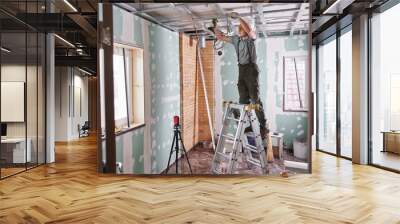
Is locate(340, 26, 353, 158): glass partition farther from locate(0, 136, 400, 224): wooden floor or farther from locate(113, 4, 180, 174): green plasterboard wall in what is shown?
locate(113, 4, 180, 174): green plasterboard wall

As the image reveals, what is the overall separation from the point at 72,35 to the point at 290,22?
643 centimetres

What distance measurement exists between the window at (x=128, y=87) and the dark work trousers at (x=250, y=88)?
1.55m

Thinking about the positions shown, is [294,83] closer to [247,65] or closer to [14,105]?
[247,65]

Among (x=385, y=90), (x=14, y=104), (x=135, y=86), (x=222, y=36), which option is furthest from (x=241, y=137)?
(x=14, y=104)

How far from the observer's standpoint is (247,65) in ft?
18.2

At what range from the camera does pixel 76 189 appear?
16.1 ft

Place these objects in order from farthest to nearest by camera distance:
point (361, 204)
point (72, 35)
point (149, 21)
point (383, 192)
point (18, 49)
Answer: point (72, 35) → point (18, 49) → point (149, 21) → point (383, 192) → point (361, 204)

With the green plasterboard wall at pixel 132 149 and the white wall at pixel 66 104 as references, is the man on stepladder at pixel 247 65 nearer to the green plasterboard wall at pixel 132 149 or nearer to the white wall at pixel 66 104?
the green plasterboard wall at pixel 132 149

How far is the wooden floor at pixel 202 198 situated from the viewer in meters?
3.62

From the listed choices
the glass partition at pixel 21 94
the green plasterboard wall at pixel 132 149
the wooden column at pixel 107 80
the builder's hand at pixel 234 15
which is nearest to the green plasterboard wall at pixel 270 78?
the builder's hand at pixel 234 15

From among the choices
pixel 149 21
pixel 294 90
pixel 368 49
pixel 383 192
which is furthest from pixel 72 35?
pixel 383 192

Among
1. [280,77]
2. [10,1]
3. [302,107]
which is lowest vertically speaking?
[302,107]

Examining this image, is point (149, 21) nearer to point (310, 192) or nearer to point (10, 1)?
point (10, 1)

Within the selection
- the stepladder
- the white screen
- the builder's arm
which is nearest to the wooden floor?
the stepladder
